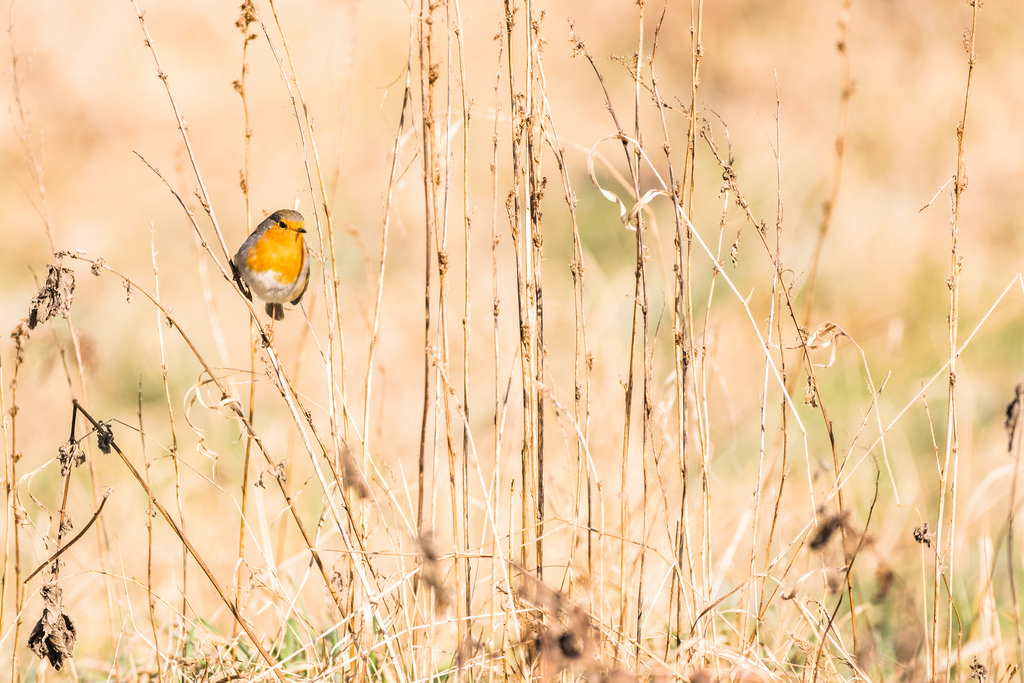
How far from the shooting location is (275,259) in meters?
2.55

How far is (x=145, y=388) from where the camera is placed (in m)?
5.34

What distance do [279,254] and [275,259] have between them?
21mm

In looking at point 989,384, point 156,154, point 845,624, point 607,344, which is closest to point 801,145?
point 989,384

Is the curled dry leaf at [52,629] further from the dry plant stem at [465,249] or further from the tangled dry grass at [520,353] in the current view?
the dry plant stem at [465,249]

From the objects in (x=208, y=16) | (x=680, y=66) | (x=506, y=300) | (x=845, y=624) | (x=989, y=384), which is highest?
(x=208, y=16)

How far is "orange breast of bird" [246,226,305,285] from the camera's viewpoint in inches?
98.7

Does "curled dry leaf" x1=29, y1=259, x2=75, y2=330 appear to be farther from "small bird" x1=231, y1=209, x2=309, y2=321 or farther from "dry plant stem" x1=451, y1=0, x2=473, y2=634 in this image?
"small bird" x1=231, y1=209, x2=309, y2=321

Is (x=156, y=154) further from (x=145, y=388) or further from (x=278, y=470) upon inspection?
(x=278, y=470)

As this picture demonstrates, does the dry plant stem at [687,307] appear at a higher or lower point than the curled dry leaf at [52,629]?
higher

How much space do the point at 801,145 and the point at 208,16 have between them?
18.0ft

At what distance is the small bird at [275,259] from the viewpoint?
249 cm

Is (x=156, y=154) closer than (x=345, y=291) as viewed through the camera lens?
No

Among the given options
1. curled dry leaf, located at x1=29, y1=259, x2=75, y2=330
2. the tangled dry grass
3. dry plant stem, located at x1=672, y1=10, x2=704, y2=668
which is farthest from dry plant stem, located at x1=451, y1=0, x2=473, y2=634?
curled dry leaf, located at x1=29, y1=259, x2=75, y2=330

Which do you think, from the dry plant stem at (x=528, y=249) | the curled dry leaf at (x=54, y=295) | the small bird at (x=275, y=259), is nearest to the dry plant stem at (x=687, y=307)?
the dry plant stem at (x=528, y=249)
